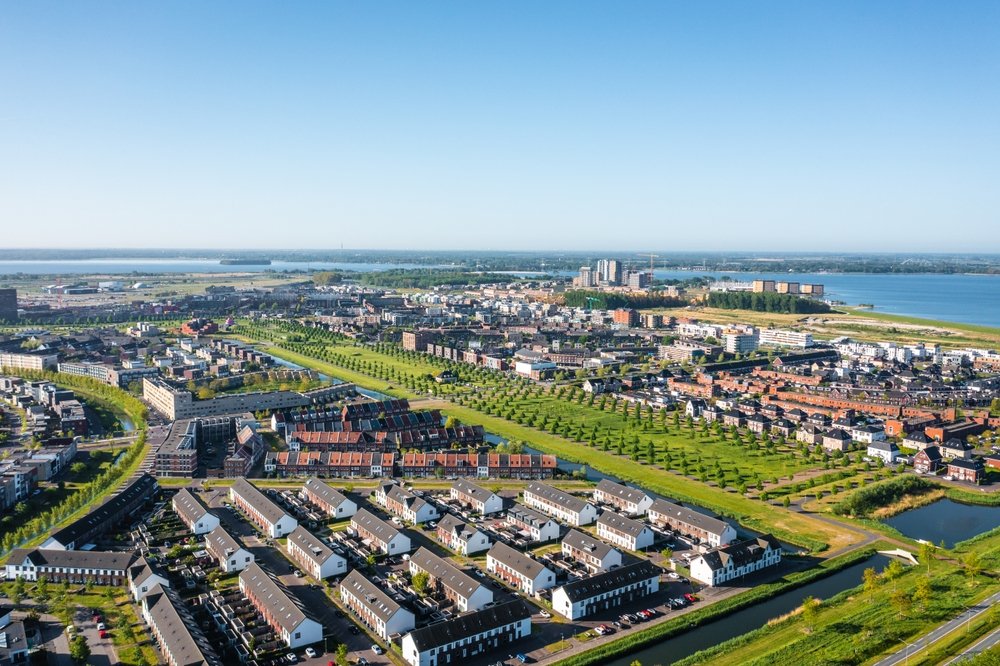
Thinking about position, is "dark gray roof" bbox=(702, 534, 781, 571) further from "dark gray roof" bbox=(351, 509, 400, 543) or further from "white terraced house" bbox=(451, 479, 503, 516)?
"dark gray roof" bbox=(351, 509, 400, 543)

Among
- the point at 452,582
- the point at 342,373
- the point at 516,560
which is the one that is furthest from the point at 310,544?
the point at 342,373

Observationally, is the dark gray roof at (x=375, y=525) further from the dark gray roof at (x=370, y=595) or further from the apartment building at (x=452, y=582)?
the dark gray roof at (x=370, y=595)

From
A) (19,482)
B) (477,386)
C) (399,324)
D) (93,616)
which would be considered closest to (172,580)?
(93,616)

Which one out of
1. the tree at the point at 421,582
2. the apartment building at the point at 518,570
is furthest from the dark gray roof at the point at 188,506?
the apartment building at the point at 518,570

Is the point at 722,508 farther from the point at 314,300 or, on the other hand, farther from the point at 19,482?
the point at 314,300

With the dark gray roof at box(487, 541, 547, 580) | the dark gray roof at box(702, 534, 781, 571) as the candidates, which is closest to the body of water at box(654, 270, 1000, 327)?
the dark gray roof at box(702, 534, 781, 571)

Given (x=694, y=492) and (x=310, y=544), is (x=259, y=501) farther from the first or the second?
(x=694, y=492)
